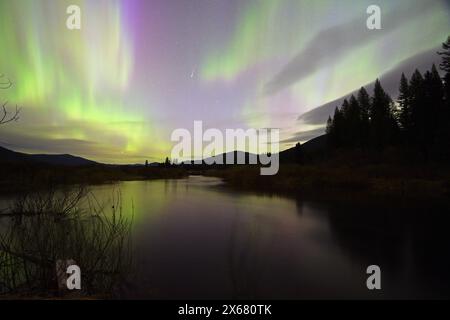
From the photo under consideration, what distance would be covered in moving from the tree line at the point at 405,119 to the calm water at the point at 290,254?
22.7 meters

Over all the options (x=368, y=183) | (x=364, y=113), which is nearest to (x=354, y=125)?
(x=364, y=113)

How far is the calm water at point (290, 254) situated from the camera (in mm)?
6992

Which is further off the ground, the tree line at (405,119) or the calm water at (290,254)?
the tree line at (405,119)

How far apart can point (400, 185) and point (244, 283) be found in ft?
83.4

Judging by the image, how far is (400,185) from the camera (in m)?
25.8

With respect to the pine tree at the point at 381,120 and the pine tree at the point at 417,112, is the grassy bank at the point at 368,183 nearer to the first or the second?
the pine tree at the point at 417,112

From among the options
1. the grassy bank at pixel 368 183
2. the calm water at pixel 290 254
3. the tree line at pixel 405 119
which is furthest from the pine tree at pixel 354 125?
the calm water at pixel 290 254

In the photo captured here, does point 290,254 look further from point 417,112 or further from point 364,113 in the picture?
point 364,113

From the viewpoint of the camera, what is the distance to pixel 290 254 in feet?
32.9

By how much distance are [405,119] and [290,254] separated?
147 ft

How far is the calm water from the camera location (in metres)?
6.99

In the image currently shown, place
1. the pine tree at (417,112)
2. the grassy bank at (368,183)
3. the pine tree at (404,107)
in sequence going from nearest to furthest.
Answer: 1. the grassy bank at (368,183)
2. the pine tree at (417,112)
3. the pine tree at (404,107)
